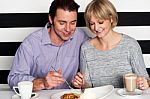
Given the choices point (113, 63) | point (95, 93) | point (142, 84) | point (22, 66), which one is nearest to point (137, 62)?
point (113, 63)

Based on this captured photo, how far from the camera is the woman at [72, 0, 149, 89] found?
167 cm

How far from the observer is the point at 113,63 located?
5.59 ft

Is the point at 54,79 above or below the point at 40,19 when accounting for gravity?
below

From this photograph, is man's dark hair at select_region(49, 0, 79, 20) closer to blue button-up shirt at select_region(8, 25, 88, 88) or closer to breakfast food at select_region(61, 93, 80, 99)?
blue button-up shirt at select_region(8, 25, 88, 88)

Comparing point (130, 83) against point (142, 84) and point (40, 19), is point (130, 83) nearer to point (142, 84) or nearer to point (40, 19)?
point (142, 84)

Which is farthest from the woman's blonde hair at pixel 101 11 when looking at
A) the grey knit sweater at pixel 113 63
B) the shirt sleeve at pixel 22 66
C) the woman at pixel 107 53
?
the shirt sleeve at pixel 22 66

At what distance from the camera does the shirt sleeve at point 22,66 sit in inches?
63.4

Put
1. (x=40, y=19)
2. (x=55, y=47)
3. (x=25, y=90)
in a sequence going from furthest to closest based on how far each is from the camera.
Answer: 1. (x=40, y=19)
2. (x=55, y=47)
3. (x=25, y=90)

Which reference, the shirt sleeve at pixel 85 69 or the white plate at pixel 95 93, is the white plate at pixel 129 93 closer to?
the white plate at pixel 95 93

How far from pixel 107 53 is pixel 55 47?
0.97 ft

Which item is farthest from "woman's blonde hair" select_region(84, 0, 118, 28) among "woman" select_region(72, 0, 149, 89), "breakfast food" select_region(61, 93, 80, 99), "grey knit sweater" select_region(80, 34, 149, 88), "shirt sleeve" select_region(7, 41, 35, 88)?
"breakfast food" select_region(61, 93, 80, 99)

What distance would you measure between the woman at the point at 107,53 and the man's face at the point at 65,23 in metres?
0.08

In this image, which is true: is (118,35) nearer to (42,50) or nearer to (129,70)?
(129,70)

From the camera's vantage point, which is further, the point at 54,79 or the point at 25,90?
the point at 54,79
